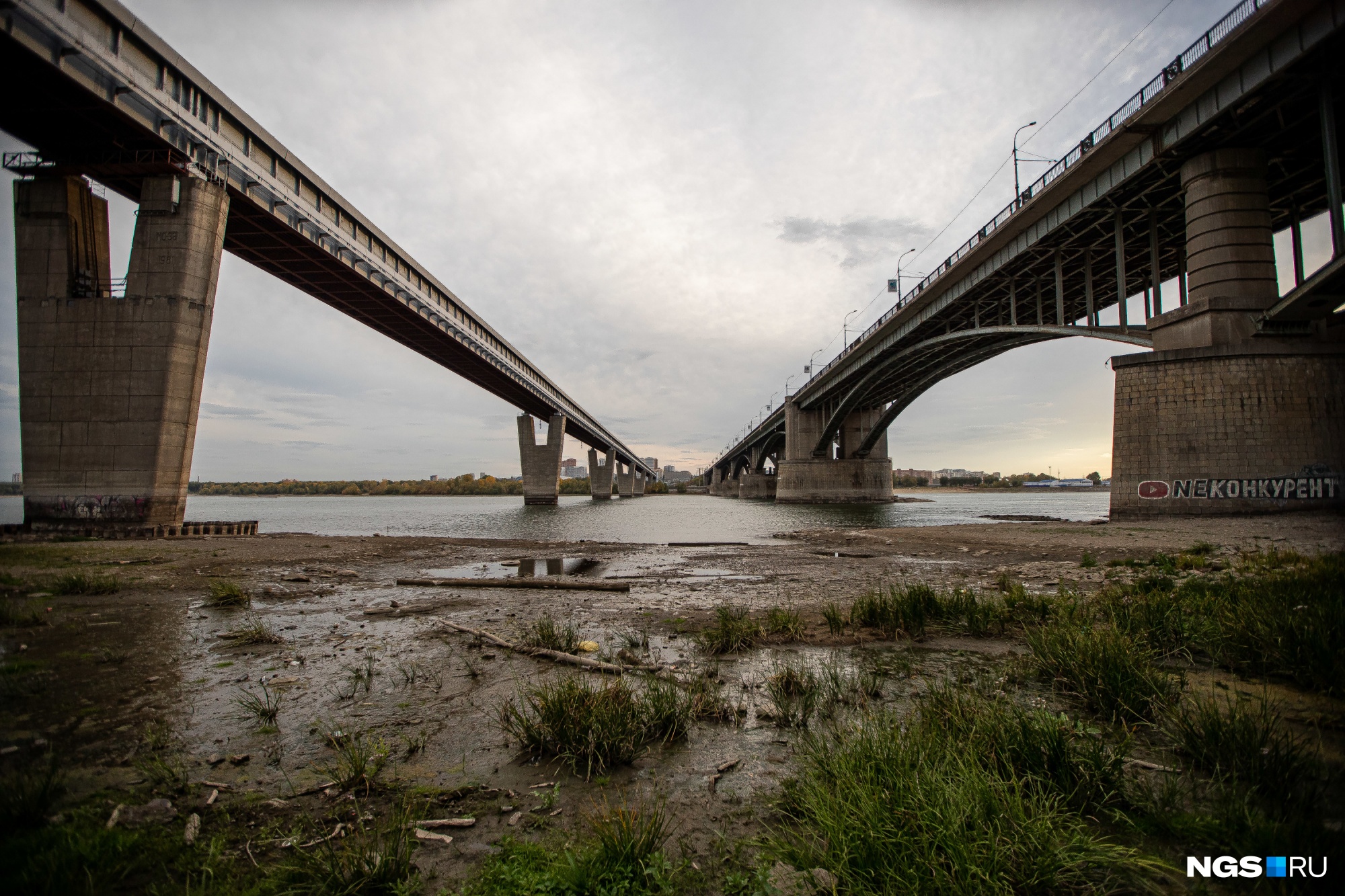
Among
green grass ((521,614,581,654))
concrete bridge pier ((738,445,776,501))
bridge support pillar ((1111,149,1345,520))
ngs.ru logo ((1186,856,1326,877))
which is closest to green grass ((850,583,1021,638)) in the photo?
green grass ((521,614,581,654))

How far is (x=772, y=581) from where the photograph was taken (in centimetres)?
1408

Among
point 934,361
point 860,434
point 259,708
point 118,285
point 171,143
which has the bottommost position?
point 259,708

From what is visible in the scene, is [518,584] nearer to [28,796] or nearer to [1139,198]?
[28,796]

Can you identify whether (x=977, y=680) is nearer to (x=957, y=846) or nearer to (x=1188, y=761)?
(x=1188, y=761)

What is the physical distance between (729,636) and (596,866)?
16.3ft

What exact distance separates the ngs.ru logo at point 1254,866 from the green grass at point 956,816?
25 centimetres

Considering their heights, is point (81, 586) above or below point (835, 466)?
below

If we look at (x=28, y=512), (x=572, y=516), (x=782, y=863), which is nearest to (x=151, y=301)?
(x=28, y=512)

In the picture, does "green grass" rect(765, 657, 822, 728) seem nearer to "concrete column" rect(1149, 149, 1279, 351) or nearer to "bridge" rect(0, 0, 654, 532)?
"bridge" rect(0, 0, 654, 532)

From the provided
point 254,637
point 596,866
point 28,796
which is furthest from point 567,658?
point 254,637

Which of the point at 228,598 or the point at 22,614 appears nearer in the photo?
the point at 22,614

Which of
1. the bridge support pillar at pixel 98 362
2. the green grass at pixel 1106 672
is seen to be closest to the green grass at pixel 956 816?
the green grass at pixel 1106 672

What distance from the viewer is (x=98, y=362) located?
66.8 ft

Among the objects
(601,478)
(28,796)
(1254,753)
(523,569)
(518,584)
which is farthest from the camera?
(601,478)
